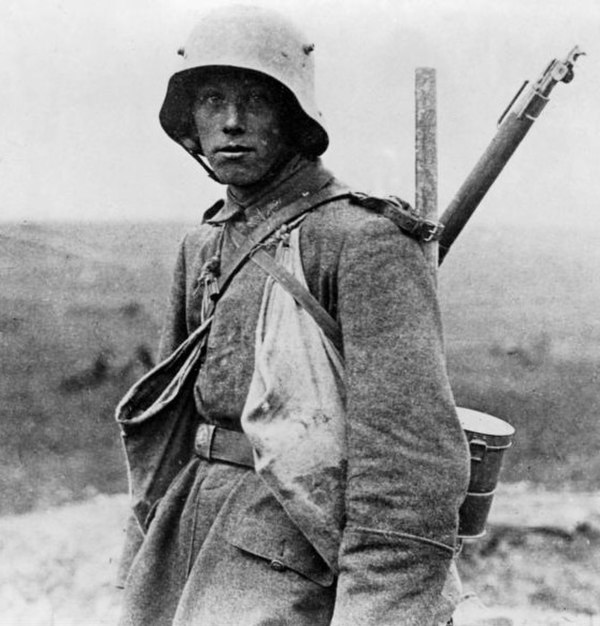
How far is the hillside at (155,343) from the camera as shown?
6.69 meters

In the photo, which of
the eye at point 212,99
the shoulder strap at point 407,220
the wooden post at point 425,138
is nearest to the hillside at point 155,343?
the wooden post at point 425,138

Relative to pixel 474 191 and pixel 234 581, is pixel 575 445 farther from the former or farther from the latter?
pixel 234 581

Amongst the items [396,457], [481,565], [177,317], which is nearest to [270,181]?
[177,317]

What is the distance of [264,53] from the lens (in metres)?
2.29

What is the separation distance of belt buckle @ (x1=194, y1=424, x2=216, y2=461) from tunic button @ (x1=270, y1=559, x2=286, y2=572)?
36cm

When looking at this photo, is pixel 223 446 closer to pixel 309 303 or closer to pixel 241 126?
pixel 309 303

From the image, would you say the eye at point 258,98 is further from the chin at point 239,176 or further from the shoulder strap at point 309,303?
the shoulder strap at point 309,303

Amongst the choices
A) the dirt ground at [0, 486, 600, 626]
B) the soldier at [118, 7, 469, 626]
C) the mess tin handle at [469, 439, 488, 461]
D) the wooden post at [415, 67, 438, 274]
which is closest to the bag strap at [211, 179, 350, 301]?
the soldier at [118, 7, 469, 626]

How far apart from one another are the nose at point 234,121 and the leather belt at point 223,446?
0.76 meters

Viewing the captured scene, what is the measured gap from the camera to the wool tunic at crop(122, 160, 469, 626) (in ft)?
6.09

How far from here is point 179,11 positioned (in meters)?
5.91

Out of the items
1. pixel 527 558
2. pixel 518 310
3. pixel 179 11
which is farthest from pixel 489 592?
pixel 179 11

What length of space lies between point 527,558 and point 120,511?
2848mm

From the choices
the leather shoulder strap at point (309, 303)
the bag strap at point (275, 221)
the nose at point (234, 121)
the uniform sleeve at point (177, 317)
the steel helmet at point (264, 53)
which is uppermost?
the steel helmet at point (264, 53)
